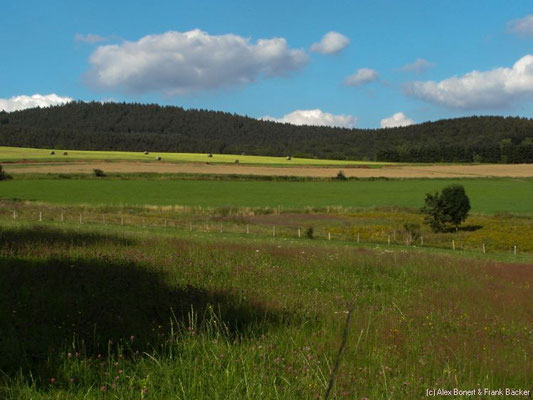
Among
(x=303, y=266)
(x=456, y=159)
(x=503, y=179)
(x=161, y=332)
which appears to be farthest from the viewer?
(x=456, y=159)

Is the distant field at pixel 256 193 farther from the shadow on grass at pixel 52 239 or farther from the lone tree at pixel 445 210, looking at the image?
the shadow on grass at pixel 52 239

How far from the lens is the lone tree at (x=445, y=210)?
4956 centimetres

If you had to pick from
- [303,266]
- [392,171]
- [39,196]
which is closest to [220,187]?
[39,196]

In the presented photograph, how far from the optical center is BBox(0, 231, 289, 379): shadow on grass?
6.70 metres

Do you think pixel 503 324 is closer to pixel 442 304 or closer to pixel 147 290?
pixel 442 304

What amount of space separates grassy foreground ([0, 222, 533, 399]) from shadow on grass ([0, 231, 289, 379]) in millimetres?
30

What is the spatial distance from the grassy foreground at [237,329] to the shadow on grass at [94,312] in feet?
0.10

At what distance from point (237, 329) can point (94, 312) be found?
233cm

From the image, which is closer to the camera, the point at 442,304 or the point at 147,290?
the point at 147,290

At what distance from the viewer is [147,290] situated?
33.6 ft

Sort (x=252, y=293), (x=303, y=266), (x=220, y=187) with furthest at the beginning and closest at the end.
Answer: (x=220, y=187) → (x=303, y=266) → (x=252, y=293)

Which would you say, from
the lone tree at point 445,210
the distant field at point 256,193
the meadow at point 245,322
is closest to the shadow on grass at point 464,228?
the lone tree at point 445,210

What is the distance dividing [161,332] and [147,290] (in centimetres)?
271

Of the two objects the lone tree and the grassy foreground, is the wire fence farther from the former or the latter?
the grassy foreground
